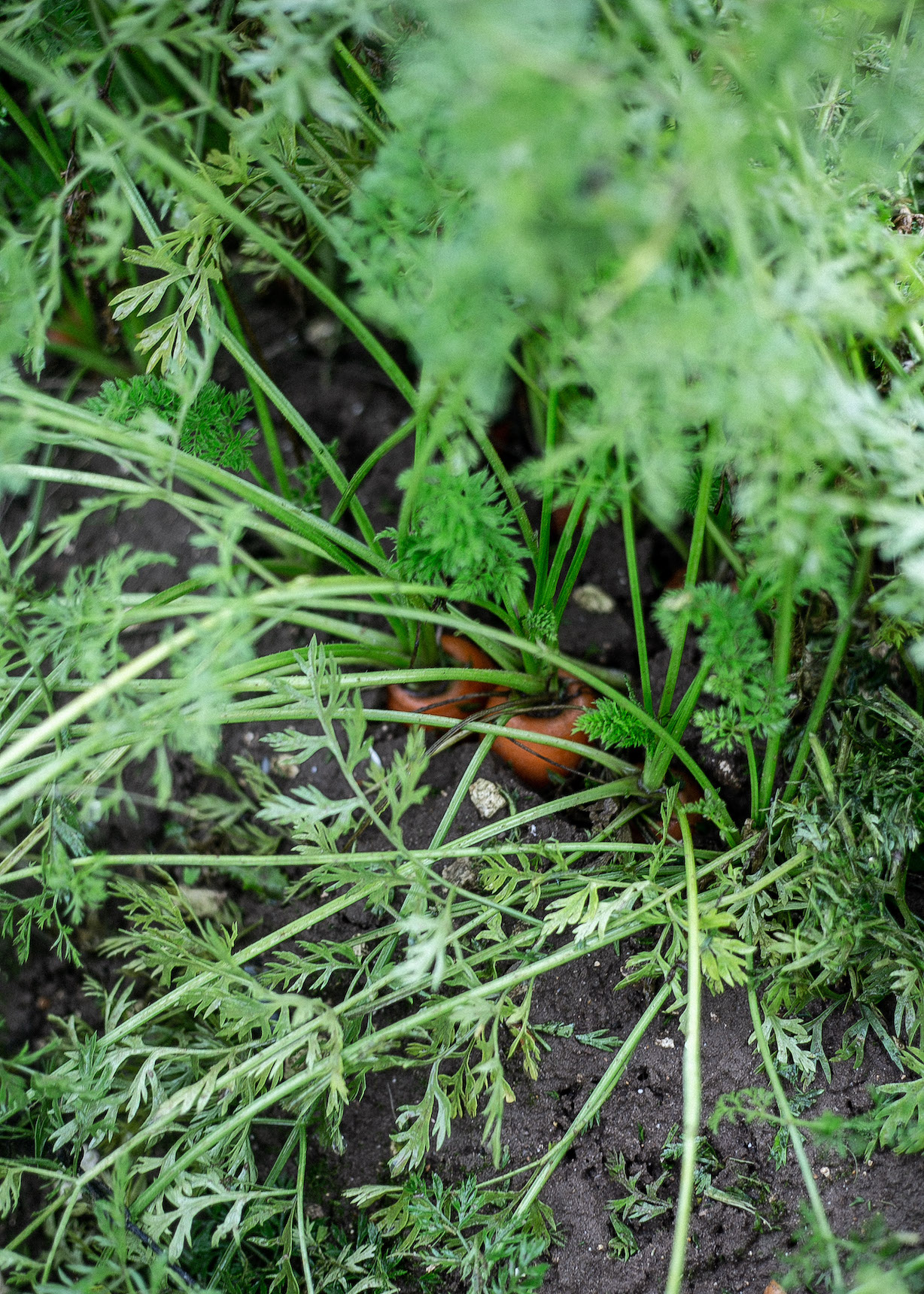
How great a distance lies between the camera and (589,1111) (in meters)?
1.00

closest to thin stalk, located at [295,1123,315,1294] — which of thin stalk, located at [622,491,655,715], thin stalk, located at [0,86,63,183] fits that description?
thin stalk, located at [622,491,655,715]

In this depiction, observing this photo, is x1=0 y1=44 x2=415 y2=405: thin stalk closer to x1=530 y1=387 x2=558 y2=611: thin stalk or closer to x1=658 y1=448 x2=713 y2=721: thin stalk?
x1=530 y1=387 x2=558 y2=611: thin stalk

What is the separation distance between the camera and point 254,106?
1.33 meters

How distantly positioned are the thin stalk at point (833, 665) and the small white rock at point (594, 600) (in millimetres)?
462

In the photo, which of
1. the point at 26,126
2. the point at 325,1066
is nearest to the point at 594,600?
the point at 325,1066

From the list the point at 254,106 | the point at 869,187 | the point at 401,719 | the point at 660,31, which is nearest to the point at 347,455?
the point at 254,106

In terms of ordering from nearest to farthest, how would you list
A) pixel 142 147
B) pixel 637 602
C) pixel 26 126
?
1. pixel 142 147
2. pixel 637 602
3. pixel 26 126

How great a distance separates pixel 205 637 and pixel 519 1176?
0.83m

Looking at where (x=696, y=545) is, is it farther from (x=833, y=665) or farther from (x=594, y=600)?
(x=594, y=600)

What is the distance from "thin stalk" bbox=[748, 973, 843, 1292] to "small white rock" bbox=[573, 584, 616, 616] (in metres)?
0.63

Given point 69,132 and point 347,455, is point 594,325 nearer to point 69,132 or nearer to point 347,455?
point 347,455

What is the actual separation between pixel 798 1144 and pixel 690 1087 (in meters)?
0.20

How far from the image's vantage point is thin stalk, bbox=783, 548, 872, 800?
30.6 inches

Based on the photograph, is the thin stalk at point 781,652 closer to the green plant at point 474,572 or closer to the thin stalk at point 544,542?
the green plant at point 474,572
